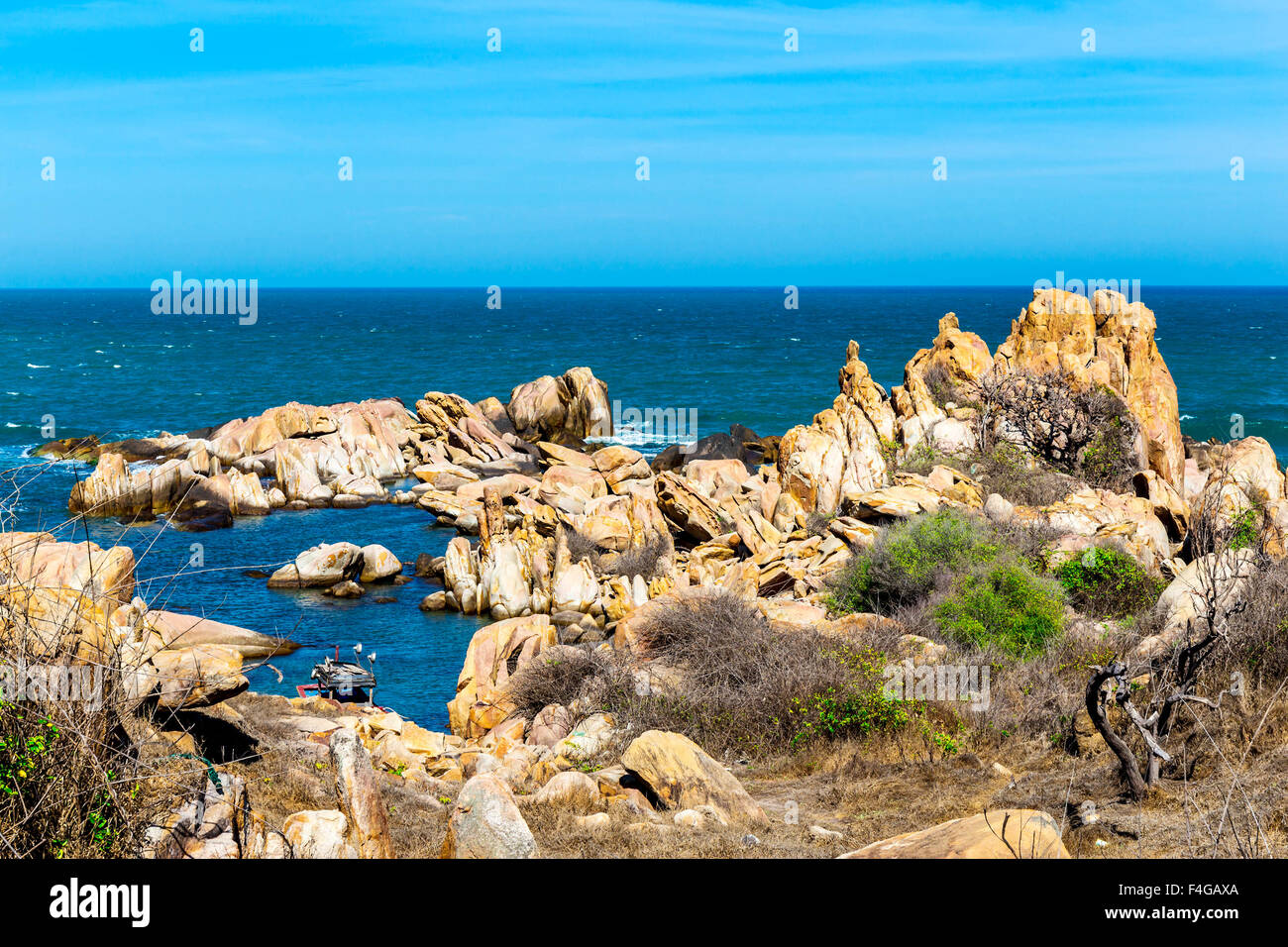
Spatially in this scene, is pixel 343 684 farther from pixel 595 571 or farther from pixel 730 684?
pixel 730 684

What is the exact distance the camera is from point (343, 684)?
22.5 metres

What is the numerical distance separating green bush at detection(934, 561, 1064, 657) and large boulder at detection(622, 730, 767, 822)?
6.83 metres

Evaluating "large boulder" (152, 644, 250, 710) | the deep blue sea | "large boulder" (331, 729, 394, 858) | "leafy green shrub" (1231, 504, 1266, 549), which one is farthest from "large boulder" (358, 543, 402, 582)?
"large boulder" (331, 729, 394, 858)

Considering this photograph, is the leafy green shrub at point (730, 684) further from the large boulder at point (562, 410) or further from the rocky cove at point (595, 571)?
the large boulder at point (562, 410)

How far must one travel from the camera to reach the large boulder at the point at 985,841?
640 cm

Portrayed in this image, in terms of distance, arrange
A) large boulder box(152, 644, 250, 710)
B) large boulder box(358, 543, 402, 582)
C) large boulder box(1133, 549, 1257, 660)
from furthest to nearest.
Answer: large boulder box(358, 543, 402, 582) < large boulder box(1133, 549, 1257, 660) < large boulder box(152, 644, 250, 710)

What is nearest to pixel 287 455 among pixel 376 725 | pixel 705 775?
pixel 376 725

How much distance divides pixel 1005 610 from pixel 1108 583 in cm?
368

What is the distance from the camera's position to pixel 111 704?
6887 mm

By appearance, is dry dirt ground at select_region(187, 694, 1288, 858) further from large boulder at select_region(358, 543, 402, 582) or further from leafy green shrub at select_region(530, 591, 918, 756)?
large boulder at select_region(358, 543, 402, 582)

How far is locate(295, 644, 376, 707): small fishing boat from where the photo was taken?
22.4 metres

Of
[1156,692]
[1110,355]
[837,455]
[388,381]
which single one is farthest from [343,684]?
[388,381]

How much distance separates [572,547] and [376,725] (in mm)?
15384
